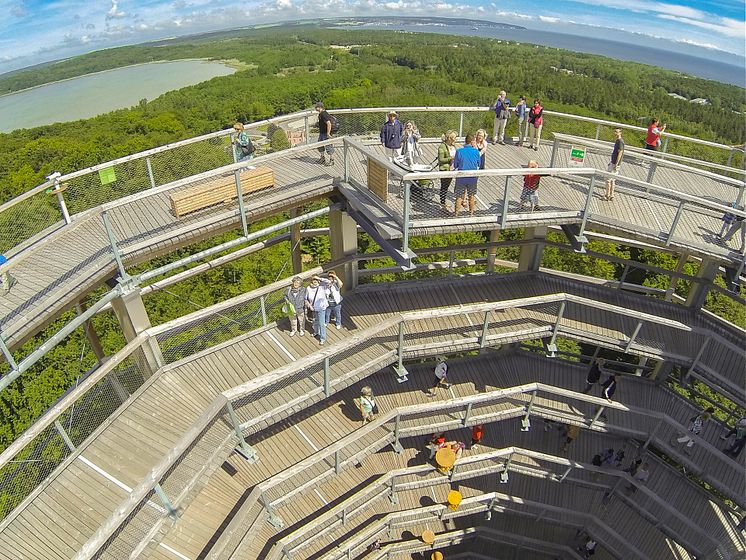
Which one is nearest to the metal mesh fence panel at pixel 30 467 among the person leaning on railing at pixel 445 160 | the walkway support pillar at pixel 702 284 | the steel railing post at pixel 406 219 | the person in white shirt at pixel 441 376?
the steel railing post at pixel 406 219

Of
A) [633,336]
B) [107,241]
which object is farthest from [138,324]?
[633,336]

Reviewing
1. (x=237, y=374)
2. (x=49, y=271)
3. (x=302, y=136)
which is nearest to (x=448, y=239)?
(x=302, y=136)

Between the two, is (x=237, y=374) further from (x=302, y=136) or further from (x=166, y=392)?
(x=302, y=136)

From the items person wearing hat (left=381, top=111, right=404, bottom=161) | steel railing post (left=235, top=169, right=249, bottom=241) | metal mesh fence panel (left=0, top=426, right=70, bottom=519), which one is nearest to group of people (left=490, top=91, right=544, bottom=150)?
person wearing hat (left=381, top=111, right=404, bottom=161)

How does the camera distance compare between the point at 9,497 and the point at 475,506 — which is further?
the point at 475,506

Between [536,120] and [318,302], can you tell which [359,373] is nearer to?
[318,302]

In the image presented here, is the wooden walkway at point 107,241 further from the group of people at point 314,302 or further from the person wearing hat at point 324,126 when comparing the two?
the group of people at point 314,302
